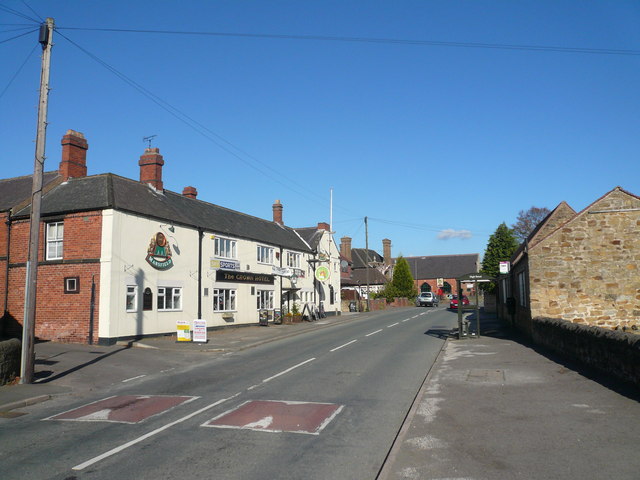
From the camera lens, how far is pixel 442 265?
100 metres

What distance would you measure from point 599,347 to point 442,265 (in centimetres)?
8981

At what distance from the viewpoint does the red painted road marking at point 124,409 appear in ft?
31.3

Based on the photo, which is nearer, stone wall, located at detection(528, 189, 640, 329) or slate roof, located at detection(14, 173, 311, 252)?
stone wall, located at detection(528, 189, 640, 329)

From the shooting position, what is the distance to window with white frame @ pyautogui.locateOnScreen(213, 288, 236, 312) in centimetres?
2927

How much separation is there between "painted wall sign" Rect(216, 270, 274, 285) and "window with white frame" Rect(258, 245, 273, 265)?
1085 millimetres

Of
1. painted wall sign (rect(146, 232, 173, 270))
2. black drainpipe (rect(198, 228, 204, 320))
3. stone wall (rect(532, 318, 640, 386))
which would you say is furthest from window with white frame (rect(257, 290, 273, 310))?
stone wall (rect(532, 318, 640, 386))

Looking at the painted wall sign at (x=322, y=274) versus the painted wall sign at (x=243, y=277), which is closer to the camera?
the painted wall sign at (x=243, y=277)

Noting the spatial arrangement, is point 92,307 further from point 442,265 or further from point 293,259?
point 442,265

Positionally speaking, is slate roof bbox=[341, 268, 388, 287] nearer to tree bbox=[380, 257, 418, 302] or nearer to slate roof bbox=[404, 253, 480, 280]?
tree bbox=[380, 257, 418, 302]

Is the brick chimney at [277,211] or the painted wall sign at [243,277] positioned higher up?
the brick chimney at [277,211]

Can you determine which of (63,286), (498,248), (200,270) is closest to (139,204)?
(63,286)

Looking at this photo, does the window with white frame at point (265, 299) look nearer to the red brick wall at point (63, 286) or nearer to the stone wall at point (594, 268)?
the red brick wall at point (63, 286)

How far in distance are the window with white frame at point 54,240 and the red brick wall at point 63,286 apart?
27 cm

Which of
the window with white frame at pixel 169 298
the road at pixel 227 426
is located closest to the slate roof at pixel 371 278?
the window with white frame at pixel 169 298
